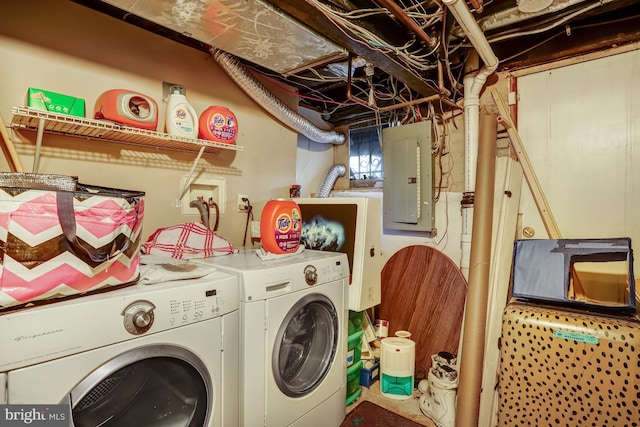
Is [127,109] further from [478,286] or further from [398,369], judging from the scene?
[398,369]

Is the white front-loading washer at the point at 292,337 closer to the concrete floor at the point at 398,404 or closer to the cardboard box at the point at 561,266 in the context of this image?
the concrete floor at the point at 398,404

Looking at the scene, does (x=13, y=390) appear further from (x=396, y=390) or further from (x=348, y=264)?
(x=396, y=390)

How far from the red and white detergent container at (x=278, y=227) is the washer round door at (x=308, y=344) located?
0.34 meters

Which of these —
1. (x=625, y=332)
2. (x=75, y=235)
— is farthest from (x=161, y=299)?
(x=625, y=332)

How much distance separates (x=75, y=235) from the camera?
40.3 inches

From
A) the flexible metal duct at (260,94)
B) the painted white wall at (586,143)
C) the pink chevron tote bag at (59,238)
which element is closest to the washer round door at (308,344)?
the pink chevron tote bag at (59,238)

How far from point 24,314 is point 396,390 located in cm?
223

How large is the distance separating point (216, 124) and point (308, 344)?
4.97 ft

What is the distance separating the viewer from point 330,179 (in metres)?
3.62

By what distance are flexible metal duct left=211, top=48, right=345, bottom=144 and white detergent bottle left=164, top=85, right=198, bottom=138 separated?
1.42ft

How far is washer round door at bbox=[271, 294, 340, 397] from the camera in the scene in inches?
67.9

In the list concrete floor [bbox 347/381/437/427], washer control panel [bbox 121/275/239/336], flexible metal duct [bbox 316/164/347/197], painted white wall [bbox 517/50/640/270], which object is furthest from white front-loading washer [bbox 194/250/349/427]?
painted white wall [bbox 517/50/640/270]

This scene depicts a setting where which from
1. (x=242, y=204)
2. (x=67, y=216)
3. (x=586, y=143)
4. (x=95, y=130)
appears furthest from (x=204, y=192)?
(x=586, y=143)

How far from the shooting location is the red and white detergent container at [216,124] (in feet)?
6.94
